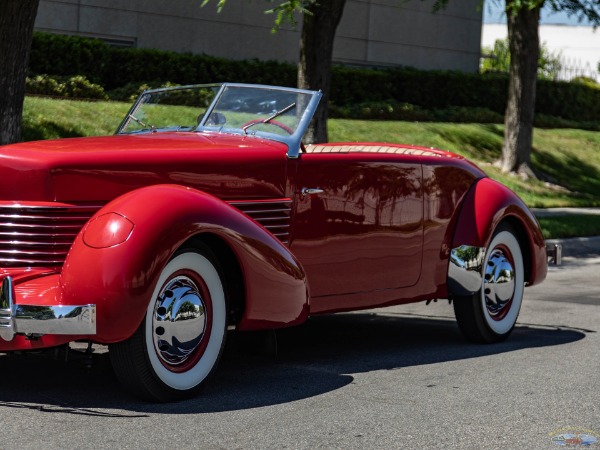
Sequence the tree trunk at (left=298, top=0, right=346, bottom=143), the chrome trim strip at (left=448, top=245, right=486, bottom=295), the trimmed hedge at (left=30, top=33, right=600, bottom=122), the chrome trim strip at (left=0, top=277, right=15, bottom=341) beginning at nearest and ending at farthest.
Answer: the chrome trim strip at (left=0, top=277, right=15, bottom=341)
the chrome trim strip at (left=448, top=245, right=486, bottom=295)
the tree trunk at (left=298, top=0, right=346, bottom=143)
the trimmed hedge at (left=30, top=33, right=600, bottom=122)

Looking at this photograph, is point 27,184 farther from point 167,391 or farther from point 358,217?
point 358,217

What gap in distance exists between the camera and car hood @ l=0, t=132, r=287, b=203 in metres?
5.43

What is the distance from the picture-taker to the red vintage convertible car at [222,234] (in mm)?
5168

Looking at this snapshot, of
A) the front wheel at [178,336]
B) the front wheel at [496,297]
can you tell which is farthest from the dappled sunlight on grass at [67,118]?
the front wheel at [178,336]

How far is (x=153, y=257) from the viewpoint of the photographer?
5.21m

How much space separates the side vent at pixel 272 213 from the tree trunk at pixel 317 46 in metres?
9.18

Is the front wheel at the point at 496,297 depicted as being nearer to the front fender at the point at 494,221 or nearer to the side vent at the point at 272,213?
the front fender at the point at 494,221

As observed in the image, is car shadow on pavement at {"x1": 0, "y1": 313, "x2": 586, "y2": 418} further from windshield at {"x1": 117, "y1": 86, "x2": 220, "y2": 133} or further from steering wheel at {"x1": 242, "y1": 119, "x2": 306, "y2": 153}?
windshield at {"x1": 117, "y1": 86, "x2": 220, "y2": 133}

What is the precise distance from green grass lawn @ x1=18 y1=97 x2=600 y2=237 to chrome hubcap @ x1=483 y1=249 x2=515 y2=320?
7.25m

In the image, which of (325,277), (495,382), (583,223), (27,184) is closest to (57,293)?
(27,184)

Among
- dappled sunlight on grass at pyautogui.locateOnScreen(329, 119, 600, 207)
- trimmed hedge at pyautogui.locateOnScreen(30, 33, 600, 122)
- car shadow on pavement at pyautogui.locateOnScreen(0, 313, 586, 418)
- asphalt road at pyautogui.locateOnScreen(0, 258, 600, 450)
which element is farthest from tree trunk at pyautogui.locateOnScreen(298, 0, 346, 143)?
asphalt road at pyautogui.locateOnScreen(0, 258, 600, 450)

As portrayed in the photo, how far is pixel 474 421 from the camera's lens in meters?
5.33

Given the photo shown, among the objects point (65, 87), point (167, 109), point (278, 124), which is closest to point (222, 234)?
point (278, 124)

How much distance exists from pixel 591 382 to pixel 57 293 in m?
2.99
